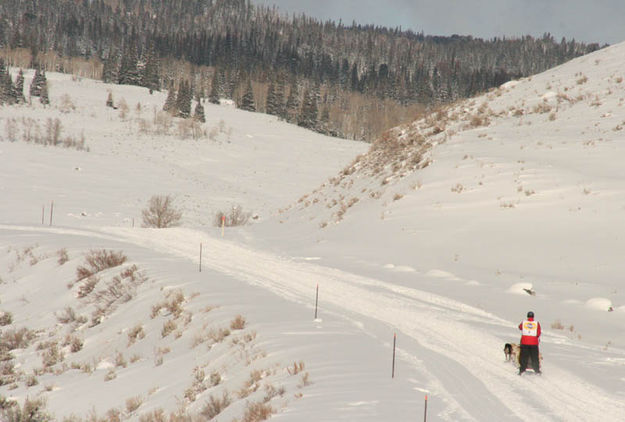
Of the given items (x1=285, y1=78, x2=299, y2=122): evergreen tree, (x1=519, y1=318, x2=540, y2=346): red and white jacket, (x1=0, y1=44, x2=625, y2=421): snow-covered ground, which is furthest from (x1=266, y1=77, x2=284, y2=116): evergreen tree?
(x1=519, y1=318, x2=540, y2=346): red and white jacket

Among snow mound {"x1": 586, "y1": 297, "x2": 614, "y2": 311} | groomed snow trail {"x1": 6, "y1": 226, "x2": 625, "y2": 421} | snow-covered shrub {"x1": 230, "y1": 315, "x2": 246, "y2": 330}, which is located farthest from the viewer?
snow mound {"x1": 586, "y1": 297, "x2": 614, "y2": 311}

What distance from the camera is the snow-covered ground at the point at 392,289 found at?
27.7ft

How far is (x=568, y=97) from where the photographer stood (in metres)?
29.4

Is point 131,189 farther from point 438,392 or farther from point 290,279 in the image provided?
point 438,392

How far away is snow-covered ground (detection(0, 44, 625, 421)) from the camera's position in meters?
8.43

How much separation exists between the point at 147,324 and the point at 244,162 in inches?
2806

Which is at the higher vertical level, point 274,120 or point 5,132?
point 274,120

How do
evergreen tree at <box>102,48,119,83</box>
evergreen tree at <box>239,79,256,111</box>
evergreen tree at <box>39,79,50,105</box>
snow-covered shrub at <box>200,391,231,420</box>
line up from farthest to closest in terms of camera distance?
1. evergreen tree at <box>102,48,119,83</box>
2. evergreen tree at <box>239,79,256,111</box>
3. evergreen tree at <box>39,79,50,105</box>
4. snow-covered shrub at <box>200,391,231,420</box>

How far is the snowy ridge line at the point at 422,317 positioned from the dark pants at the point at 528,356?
259 millimetres

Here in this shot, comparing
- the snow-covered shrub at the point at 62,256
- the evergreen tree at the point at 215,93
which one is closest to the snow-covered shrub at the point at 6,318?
the snow-covered shrub at the point at 62,256

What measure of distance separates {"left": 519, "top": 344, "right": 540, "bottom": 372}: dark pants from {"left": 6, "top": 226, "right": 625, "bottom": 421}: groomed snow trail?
20cm

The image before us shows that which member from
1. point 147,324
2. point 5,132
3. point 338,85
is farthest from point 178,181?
point 338,85

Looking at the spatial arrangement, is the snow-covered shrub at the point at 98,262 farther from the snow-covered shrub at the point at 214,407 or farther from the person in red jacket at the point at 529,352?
the person in red jacket at the point at 529,352

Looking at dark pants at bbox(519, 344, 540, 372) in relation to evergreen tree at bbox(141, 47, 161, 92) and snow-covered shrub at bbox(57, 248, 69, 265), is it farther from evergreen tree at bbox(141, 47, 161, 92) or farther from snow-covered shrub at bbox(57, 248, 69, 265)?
evergreen tree at bbox(141, 47, 161, 92)
